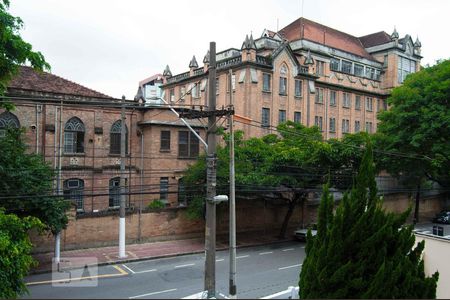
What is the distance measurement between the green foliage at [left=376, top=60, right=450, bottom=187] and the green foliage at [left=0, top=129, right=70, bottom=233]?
75.2ft

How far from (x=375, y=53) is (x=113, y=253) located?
141ft

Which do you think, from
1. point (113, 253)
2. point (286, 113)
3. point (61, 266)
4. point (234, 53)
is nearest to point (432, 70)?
point (286, 113)

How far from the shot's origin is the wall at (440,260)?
13523 millimetres

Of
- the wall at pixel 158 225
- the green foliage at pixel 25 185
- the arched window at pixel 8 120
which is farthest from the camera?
the arched window at pixel 8 120

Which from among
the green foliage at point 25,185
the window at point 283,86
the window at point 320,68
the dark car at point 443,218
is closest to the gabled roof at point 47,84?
the green foliage at point 25,185

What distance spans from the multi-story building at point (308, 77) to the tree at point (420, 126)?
33.4 feet

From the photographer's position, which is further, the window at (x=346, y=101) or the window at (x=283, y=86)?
the window at (x=346, y=101)

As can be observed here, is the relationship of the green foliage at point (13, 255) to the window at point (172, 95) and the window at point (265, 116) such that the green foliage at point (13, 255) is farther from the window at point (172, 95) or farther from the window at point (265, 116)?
the window at point (172, 95)

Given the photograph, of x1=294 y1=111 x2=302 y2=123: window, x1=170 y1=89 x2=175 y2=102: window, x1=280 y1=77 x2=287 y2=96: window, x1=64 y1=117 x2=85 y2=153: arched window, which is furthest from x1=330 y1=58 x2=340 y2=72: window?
x1=64 y1=117 x2=85 y2=153: arched window

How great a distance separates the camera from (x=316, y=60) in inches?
1794

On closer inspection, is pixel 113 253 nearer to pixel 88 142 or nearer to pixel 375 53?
pixel 88 142

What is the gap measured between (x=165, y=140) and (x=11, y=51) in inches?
638

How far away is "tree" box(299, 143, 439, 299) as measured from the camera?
9625 mm

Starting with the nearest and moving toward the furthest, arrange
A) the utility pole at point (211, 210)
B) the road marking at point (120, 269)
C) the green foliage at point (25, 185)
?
the utility pole at point (211, 210), the green foliage at point (25, 185), the road marking at point (120, 269)
